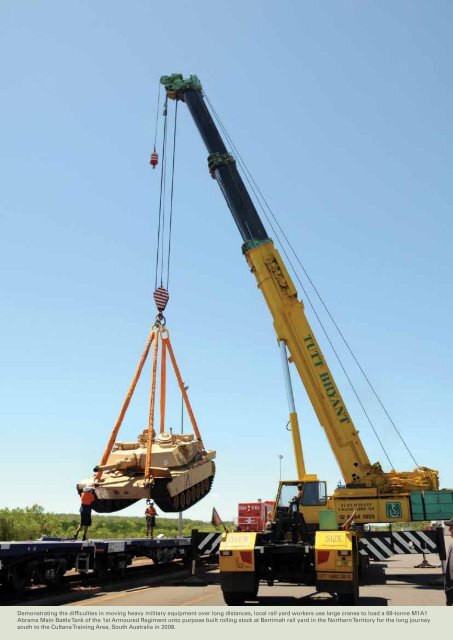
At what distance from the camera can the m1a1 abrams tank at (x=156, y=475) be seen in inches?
596

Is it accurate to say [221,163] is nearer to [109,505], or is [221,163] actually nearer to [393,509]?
[109,505]

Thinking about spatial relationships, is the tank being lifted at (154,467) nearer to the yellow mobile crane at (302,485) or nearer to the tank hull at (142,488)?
the tank hull at (142,488)

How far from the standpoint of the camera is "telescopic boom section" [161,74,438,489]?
14.9 metres

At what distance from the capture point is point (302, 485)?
43.5 ft

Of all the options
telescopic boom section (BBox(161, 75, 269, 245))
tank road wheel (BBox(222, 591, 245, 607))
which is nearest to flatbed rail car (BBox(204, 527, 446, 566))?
tank road wheel (BBox(222, 591, 245, 607))

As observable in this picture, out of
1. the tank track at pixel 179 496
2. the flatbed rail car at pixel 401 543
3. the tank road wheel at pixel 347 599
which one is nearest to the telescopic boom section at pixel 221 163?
the tank track at pixel 179 496

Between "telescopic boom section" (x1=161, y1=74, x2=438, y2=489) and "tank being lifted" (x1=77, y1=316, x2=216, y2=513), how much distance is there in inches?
139

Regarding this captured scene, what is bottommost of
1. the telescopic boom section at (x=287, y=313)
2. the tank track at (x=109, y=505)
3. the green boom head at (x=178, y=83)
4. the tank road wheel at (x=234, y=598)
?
the tank road wheel at (x=234, y=598)

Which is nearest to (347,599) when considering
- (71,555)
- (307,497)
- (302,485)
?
(302,485)

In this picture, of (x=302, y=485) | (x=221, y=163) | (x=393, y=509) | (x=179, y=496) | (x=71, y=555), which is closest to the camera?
(x=71, y=555)

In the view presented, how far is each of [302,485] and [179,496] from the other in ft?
14.8

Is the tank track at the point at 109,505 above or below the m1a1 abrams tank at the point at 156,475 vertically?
below

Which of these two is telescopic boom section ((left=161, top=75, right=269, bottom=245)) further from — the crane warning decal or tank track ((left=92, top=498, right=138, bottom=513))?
tank track ((left=92, top=498, right=138, bottom=513))
